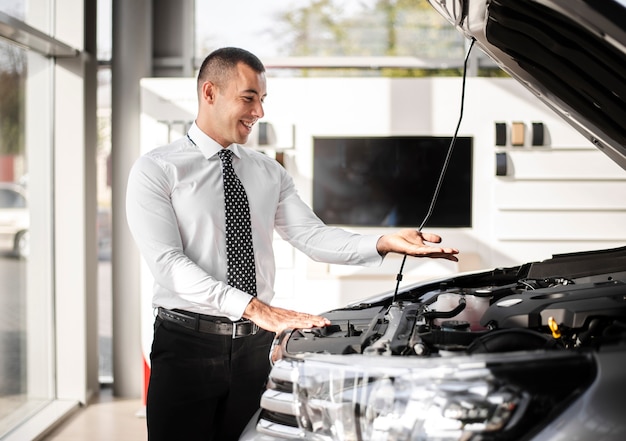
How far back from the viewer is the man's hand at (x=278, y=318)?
1.70 m

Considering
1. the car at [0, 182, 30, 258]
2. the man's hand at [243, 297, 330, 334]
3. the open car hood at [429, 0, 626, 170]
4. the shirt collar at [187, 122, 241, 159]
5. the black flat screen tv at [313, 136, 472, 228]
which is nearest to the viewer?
the open car hood at [429, 0, 626, 170]

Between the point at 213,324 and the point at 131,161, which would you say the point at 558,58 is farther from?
the point at 131,161

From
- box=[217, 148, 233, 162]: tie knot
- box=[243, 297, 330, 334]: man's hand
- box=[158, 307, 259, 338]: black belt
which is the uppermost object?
box=[217, 148, 233, 162]: tie knot

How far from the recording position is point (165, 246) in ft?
6.56

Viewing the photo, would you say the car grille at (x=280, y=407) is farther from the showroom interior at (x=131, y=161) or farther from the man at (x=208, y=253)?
the showroom interior at (x=131, y=161)

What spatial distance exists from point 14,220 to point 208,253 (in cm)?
219

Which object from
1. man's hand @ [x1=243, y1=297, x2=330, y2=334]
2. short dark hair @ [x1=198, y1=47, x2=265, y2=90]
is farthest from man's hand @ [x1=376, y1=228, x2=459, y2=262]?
short dark hair @ [x1=198, y1=47, x2=265, y2=90]

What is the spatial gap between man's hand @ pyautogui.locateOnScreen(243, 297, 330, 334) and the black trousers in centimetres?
28

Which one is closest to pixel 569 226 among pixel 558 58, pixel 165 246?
pixel 558 58

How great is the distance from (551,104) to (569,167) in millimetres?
2479

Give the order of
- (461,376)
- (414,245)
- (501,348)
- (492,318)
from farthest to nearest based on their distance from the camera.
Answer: (414,245) < (492,318) < (501,348) < (461,376)

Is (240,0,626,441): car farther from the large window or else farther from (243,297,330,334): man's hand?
the large window

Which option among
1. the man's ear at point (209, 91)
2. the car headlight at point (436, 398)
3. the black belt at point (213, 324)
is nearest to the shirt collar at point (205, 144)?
the man's ear at point (209, 91)

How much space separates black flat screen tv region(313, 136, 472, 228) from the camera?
4.43 meters
